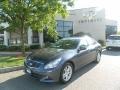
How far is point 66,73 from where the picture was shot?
6.79m

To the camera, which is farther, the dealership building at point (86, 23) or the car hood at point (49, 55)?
the dealership building at point (86, 23)

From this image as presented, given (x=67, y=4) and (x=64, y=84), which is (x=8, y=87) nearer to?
(x=64, y=84)

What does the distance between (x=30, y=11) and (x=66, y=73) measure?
6170mm

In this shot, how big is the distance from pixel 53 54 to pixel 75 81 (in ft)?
4.10

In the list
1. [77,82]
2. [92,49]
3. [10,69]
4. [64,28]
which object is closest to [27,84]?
[77,82]

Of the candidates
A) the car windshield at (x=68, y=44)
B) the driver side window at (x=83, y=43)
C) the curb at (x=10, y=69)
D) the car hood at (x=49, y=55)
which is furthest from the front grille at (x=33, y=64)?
the driver side window at (x=83, y=43)

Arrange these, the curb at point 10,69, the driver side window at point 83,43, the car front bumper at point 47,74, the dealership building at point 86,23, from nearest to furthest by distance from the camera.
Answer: the car front bumper at point 47,74, the driver side window at point 83,43, the curb at point 10,69, the dealership building at point 86,23

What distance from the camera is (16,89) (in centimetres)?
618

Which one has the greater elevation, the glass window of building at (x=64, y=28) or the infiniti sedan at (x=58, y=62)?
the glass window of building at (x=64, y=28)

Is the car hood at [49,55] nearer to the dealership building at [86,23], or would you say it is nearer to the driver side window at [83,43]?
the driver side window at [83,43]

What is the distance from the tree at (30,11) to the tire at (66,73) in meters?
5.42

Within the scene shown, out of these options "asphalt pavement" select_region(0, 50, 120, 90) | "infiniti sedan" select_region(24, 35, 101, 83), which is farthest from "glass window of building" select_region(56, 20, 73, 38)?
"asphalt pavement" select_region(0, 50, 120, 90)

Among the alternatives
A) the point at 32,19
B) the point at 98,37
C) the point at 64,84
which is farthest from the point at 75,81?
the point at 98,37

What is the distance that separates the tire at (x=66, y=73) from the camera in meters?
6.55
